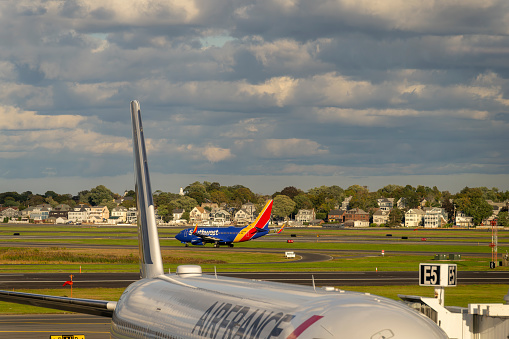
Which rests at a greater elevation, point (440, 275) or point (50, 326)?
point (440, 275)

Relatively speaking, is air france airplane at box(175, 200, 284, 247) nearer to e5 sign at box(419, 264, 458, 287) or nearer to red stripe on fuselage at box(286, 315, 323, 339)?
e5 sign at box(419, 264, 458, 287)

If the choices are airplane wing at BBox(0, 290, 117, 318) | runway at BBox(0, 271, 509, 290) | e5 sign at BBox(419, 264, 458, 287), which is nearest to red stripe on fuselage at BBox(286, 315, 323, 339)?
e5 sign at BBox(419, 264, 458, 287)

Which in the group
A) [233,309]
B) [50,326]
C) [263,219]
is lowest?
[50,326]

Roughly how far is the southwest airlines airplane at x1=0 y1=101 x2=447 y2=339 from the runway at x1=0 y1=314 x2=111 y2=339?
12.6 metres

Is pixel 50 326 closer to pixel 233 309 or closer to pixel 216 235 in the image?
pixel 233 309

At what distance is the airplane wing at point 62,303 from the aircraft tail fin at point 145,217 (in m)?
2.65

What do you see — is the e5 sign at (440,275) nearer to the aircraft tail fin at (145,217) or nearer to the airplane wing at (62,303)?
the aircraft tail fin at (145,217)

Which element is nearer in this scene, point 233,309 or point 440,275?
point 233,309

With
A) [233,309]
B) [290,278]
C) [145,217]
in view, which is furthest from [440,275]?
[290,278]

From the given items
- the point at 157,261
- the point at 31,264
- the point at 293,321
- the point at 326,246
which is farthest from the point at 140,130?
the point at 326,246

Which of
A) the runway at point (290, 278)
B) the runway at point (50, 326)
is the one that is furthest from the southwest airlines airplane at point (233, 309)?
the runway at point (290, 278)

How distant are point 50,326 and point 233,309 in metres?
29.6

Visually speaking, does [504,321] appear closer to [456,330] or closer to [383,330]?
[456,330]

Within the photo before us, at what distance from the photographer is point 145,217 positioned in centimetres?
2988
